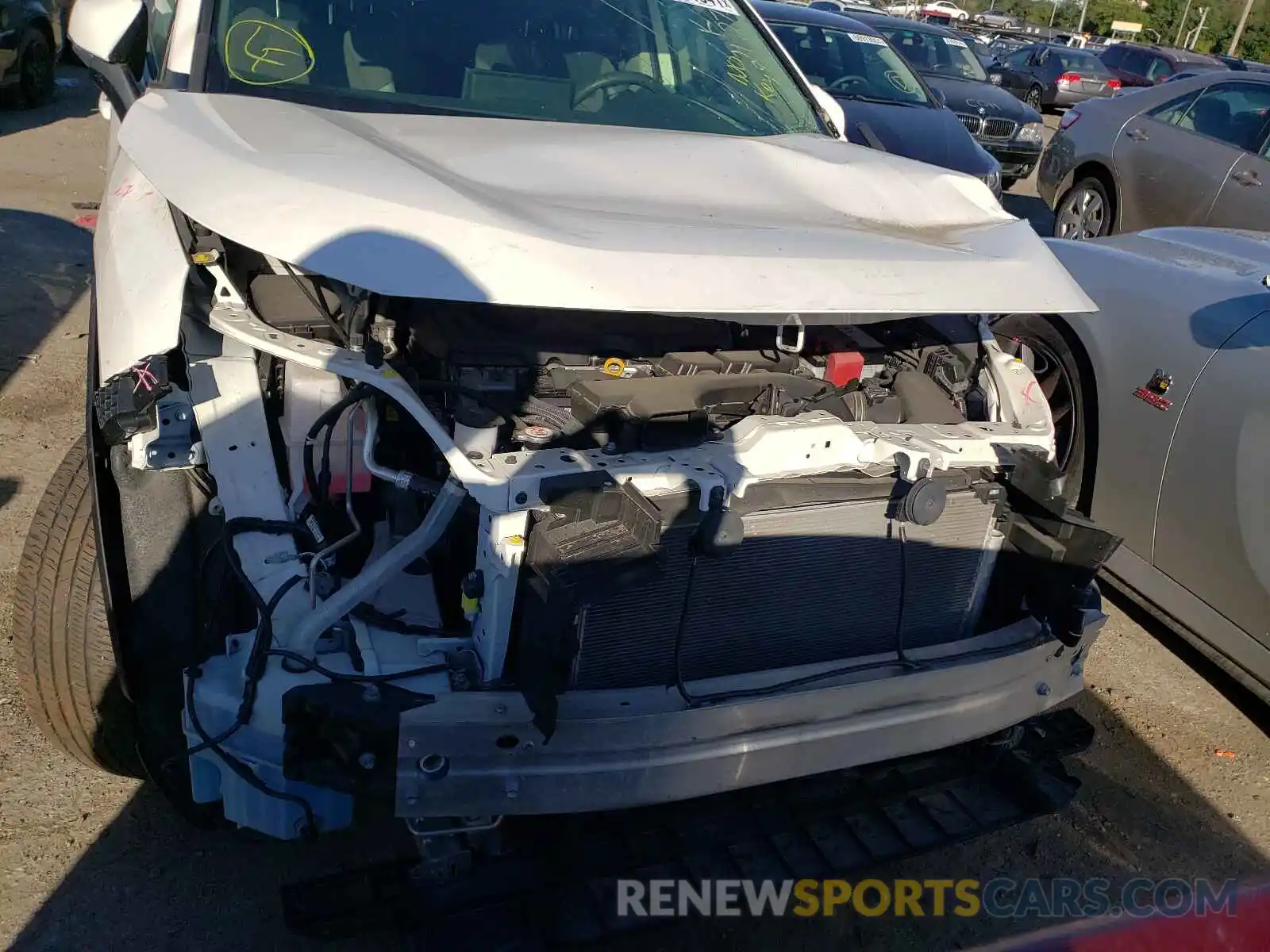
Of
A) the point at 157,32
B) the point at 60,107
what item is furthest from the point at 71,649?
the point at 60,107

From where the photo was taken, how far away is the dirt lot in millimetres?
2135

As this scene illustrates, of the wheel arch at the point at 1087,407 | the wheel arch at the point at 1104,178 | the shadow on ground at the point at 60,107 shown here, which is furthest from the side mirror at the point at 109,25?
the shadow on ground at the point at 60,107

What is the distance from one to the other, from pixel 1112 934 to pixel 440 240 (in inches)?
55.5

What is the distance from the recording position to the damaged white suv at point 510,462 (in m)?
1.73

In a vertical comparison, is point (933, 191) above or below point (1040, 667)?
above

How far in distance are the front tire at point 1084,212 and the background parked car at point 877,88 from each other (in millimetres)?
519

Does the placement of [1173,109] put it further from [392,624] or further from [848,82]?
[392,624]

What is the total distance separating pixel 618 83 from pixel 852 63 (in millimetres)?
5387

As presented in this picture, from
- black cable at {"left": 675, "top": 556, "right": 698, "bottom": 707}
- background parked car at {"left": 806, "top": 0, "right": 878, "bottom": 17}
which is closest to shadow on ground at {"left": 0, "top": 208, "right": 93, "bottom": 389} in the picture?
black cable at {"left": 675, "top": 556, "right": 698, "bottom": 707}

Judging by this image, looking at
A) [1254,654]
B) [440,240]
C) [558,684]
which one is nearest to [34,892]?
[558,684]

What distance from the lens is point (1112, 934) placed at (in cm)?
93

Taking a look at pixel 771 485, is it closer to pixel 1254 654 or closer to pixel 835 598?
pixel 835 598

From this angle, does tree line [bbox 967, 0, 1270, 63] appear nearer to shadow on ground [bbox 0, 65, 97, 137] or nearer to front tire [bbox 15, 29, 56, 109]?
shadow on ground [bbox 0, 65, 97, 137]

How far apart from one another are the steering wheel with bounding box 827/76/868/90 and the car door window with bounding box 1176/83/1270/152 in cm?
220
